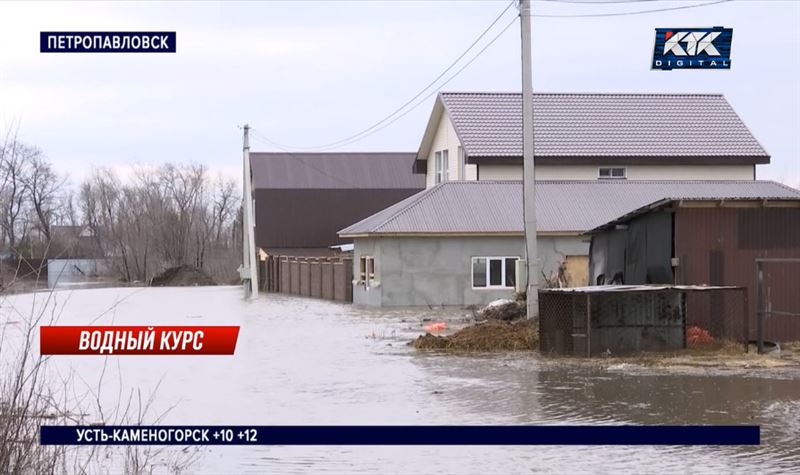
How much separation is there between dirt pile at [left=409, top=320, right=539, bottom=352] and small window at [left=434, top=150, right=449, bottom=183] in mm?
29965

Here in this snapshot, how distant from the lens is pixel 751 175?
5572cm

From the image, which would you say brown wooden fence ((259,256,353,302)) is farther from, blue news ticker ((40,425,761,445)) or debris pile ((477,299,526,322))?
blue news ticker ((40,425,761,445))

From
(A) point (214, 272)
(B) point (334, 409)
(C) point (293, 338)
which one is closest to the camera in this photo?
(B) point (334, 409)

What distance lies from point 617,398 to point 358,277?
32.2m

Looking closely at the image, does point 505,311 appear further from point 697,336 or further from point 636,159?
point 636,159

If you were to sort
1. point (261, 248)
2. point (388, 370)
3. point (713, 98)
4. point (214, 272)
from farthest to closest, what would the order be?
point (214, 272), point (261, 248), point (713, 98), point (388, 370)

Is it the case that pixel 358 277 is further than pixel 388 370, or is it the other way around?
pixel 358 277

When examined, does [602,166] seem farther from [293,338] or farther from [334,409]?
[334,409]

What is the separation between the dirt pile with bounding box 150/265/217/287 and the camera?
3570 inches

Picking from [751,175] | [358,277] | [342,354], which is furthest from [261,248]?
[342,354]

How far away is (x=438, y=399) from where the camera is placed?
731 inches

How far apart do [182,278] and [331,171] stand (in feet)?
56.1

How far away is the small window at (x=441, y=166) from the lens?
57597mm

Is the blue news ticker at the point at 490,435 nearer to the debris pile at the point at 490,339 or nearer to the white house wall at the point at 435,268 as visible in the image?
the debris pile at the point at 490,339
